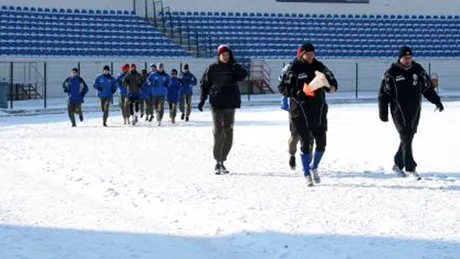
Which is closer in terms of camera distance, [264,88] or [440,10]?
[264,88]

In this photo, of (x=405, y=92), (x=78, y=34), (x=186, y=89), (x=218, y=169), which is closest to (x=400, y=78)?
(x=405, y=92)

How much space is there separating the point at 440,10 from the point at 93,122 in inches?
1328

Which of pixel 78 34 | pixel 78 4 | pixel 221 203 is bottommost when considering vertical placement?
pixel 221 203

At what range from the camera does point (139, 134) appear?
18.2 metres

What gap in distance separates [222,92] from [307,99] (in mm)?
1674

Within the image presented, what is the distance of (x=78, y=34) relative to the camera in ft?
129

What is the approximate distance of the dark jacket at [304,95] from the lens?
981 cm

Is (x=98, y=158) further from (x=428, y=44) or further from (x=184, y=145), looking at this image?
(x=428, y=44)

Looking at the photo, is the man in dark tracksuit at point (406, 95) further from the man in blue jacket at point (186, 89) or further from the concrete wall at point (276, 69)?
the concrete wall at point (276, 69)

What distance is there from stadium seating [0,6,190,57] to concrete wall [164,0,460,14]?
4559mm

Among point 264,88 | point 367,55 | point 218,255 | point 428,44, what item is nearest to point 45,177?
point 218,255

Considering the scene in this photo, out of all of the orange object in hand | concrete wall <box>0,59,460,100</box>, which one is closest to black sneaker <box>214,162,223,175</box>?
the orange object in hand

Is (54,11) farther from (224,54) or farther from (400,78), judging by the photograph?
(400,78)

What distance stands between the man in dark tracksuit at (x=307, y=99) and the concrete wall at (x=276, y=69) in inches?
1036
